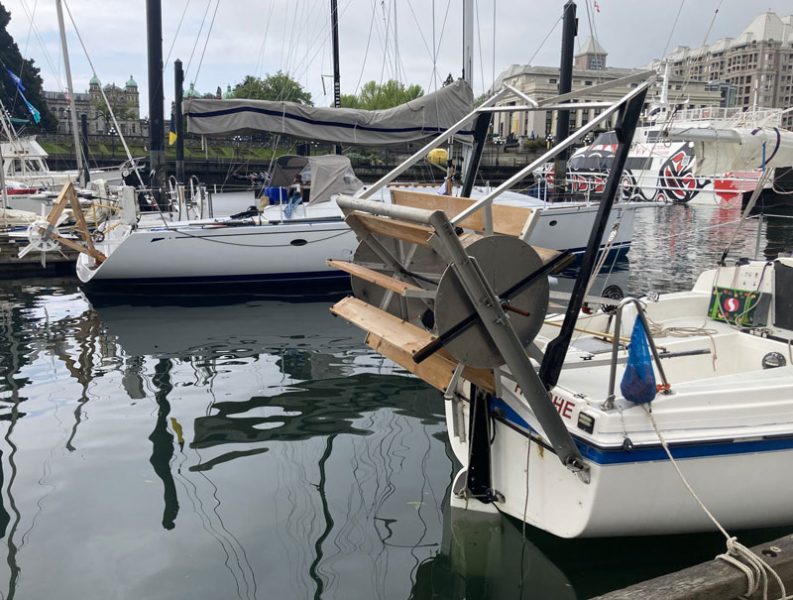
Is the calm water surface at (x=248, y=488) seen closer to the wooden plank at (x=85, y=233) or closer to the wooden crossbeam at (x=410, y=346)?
the wooden crossbeam at (x=410, y=346)

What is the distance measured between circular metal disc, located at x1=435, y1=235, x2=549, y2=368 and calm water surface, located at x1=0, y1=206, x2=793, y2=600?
67.1 inches

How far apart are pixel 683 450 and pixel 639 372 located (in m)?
0.58

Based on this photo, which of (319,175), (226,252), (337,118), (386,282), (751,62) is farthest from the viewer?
(751,62)

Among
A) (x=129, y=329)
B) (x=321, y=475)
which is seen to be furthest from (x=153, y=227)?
(x=321, y=475)

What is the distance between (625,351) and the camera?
5695mm

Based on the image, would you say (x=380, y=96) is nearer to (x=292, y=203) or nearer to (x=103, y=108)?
(x=103, y=108)

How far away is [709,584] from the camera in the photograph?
Answer: 331 cm

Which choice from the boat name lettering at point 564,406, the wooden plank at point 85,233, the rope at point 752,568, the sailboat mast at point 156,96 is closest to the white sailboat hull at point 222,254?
the wooden plank at point 85,233

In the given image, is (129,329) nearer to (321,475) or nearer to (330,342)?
(330,342)

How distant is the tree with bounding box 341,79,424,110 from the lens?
60547mm

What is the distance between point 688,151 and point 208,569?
39388 millimetres

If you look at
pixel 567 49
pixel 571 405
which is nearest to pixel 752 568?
pixel 571 405

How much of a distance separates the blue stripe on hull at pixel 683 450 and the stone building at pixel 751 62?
12.9 ft

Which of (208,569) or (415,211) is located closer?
(415,211)
